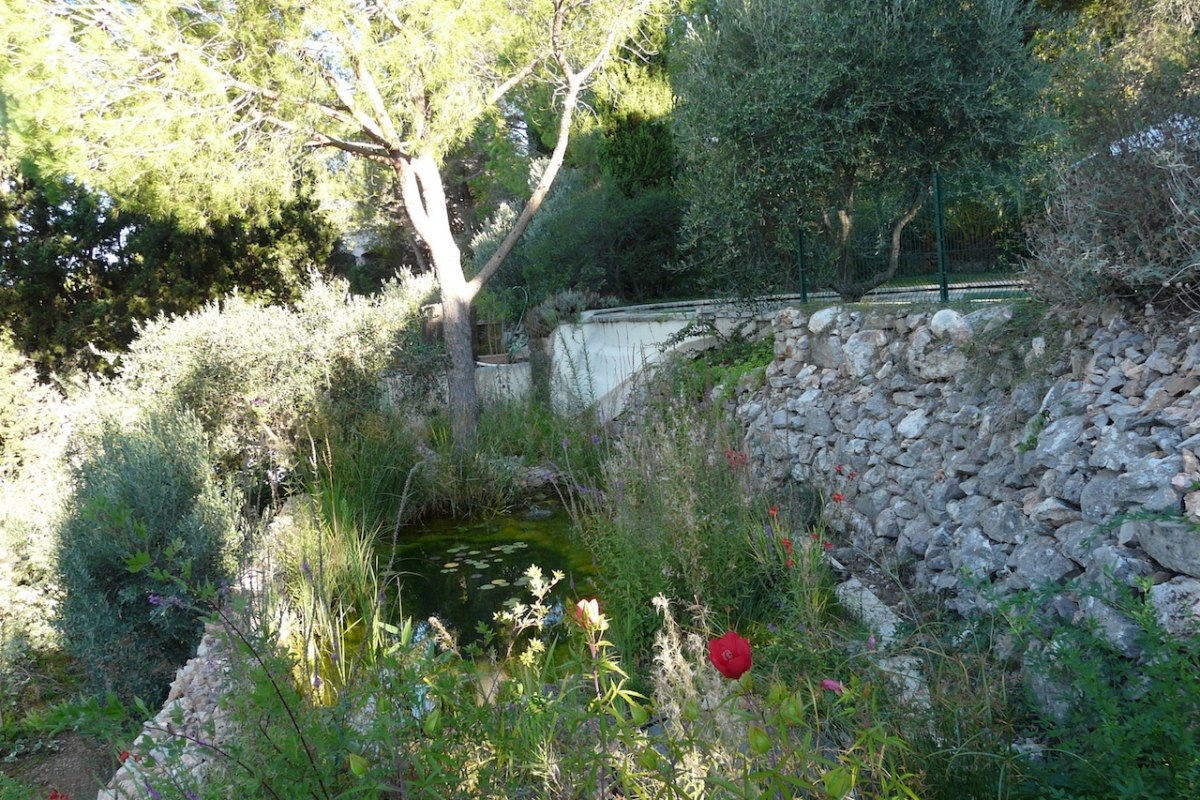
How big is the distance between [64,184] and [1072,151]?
13490 millimetres

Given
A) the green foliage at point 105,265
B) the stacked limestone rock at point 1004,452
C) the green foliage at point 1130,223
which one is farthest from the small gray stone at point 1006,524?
the green foliage at point 105,265

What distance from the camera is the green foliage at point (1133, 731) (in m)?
1.69

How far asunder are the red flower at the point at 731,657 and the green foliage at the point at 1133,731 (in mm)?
804

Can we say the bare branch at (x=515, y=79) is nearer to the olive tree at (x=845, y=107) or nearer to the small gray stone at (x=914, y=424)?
the olive tree at (x=845, y=107)

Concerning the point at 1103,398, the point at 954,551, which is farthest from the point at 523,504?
the point at 1103,398

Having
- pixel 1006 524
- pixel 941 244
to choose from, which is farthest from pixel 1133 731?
pixel 941 244

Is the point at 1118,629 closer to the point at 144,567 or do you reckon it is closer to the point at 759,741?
the point at 759,741

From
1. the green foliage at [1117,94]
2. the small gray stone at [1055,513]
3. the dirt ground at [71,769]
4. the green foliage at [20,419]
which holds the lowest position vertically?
the dirt ground at [71,769]

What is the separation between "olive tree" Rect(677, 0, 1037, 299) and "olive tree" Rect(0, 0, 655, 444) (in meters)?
2.03

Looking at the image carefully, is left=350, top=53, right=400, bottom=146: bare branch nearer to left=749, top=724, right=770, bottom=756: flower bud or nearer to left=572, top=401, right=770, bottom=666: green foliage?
left=572, top=401, right=770, bottom=666: green foliage

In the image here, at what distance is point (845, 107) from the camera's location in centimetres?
690

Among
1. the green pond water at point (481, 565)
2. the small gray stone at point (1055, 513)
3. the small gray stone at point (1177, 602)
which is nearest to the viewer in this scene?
the small gray stone at point (1177, 602)

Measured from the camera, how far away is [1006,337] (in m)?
4.20

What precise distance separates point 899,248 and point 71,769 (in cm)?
711
